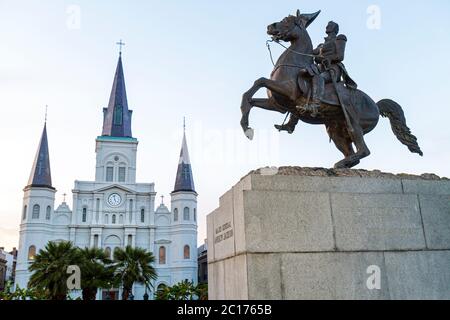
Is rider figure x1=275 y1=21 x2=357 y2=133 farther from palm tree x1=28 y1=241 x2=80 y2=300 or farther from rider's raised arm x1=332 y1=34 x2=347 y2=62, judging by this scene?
palm tree x1=28 y1=241 x2=80 y2=300

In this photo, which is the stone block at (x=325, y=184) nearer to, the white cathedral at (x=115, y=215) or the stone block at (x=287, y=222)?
the stone block at (x=287, y=222)

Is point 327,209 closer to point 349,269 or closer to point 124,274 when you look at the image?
point 349,269

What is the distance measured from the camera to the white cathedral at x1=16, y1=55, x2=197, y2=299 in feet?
175

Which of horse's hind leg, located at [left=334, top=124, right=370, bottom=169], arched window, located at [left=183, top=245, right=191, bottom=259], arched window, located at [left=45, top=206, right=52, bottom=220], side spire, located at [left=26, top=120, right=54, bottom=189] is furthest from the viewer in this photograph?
arched window, located at [left=183, top=245, right=191, bottom=259]

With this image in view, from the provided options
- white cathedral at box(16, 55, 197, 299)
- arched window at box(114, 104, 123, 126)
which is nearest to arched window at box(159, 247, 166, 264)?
white cathedral at box(16, 55, 197, 299)

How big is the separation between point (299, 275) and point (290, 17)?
12.8 ft

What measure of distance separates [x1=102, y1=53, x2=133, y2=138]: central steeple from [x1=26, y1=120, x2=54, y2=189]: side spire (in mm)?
8614

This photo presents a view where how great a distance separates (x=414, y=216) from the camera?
5.19 m

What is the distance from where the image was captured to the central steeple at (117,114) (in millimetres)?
62037

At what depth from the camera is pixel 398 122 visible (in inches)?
264

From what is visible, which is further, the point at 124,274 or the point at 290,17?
the point at 124,274

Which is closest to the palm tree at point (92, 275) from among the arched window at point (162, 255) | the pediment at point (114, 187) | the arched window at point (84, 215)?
the arched window at point (162, 255)

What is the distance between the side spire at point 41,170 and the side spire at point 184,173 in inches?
665
